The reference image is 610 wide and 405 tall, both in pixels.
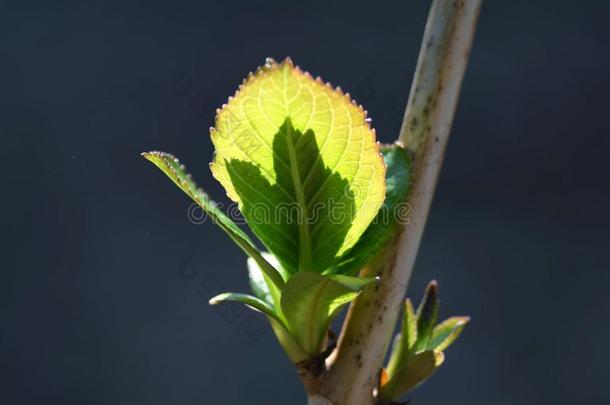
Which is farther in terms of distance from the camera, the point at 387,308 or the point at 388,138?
the point at 388,138

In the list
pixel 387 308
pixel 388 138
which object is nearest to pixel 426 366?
pixel 387 308

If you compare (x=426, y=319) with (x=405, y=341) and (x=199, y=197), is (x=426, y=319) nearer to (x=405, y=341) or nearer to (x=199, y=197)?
(x=405, y=341)

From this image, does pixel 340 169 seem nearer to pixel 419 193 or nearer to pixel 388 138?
pixel 419 193

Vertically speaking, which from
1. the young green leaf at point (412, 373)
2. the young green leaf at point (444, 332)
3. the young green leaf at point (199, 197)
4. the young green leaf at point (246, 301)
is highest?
the young green leaf at point (199, 197)

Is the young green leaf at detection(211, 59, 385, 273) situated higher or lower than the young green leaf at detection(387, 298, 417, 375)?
higher

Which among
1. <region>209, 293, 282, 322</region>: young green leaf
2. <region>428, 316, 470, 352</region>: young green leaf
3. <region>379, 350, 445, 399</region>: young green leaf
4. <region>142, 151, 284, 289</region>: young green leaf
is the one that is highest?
<region>142, 151, 284, 289</region>: young green leaf

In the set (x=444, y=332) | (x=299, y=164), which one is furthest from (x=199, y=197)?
(x=444, y=332)
